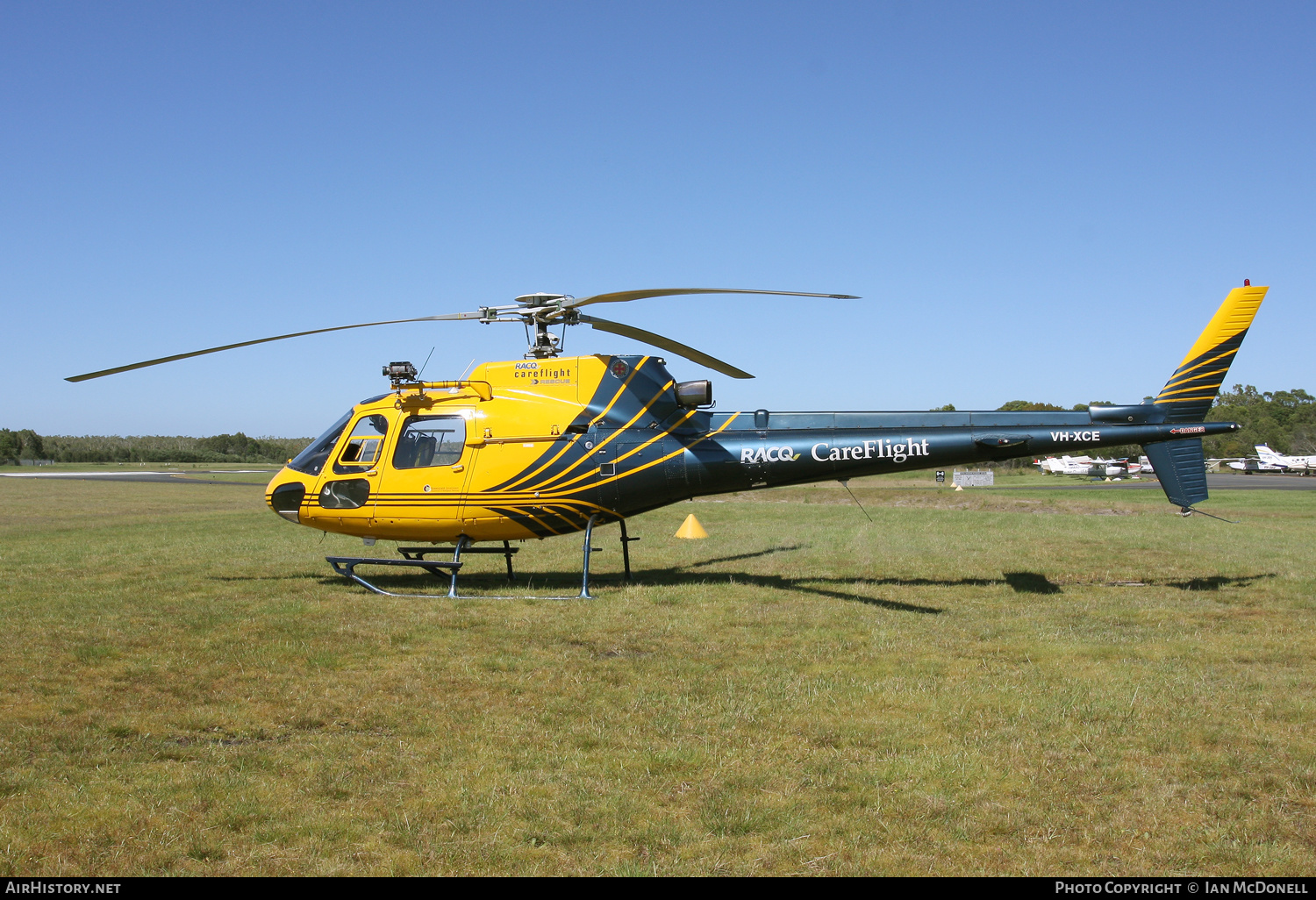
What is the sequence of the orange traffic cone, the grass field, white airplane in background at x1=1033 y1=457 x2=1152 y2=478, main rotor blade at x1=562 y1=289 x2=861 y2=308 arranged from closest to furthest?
the grass field → main rotor blade at x1=562 y1=289 x2=861 y2=308 → the orange traffic cone → white airplane in background at x1=1033 y1=457 x2=1152 y2=478

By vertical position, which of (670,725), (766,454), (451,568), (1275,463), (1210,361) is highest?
(1210,361)

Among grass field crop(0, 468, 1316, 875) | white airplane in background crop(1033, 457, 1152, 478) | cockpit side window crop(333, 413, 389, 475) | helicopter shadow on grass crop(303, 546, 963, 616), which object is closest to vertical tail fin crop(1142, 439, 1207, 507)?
grass field crop(0, 468, 1316, 875)

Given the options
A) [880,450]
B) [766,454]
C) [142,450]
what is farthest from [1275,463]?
[142,450]

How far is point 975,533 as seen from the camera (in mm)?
18906

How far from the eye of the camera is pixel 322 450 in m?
12.5

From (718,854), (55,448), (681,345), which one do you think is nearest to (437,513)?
(681,345)

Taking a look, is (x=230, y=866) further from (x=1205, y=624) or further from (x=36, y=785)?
(x=1205, y=624)

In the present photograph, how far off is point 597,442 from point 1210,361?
797 centimetres

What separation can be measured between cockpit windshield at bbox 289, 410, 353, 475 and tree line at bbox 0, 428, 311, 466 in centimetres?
8152

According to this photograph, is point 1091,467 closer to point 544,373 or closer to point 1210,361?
point 1210,361

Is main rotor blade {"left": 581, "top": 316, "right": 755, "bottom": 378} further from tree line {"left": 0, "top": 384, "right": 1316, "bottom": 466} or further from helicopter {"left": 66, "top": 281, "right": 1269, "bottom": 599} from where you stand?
tree line {"left": 0, "top": 384, "right": 1316, "bottom": 466}

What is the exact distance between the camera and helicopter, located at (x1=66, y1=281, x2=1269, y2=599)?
1122 centimetres

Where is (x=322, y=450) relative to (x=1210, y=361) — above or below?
below

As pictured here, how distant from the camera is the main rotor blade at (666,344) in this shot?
37.2ft
